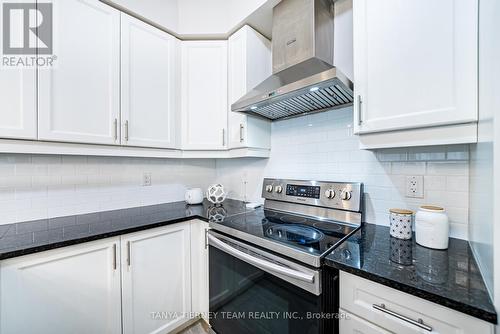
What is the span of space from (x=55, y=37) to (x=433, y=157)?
2.22 meters

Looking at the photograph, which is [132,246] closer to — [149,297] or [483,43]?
[149,297]

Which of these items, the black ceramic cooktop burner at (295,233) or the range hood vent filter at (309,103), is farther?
the range hood vent filter at (309,103)

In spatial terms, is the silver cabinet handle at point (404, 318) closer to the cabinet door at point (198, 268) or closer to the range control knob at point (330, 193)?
the range control knob at point (330, 193)

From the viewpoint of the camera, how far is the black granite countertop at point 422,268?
23.4 inches

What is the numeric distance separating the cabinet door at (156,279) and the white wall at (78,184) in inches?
23.3

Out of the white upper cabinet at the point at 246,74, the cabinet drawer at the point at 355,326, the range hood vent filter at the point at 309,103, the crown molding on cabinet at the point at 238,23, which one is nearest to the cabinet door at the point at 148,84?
the crown molding on cabinet at the point at 238,23

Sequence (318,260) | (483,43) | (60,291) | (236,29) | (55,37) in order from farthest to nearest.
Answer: (236,29) → (55,37) → (60,291) → (318,260) → (483,43)

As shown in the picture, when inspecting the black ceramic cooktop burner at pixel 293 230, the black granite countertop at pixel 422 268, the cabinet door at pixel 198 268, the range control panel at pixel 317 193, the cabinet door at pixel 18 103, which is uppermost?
the cabinet door at pixel 18 103

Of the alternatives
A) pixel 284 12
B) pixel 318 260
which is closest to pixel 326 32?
pixel 284 12

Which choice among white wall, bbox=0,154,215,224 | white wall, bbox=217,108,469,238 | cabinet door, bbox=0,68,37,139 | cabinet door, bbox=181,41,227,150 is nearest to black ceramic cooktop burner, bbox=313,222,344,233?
white wall, bbox=217,108,469,238

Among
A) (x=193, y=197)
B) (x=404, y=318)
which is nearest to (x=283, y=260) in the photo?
(x=404, y=318)

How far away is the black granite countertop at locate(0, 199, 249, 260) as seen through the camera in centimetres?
101

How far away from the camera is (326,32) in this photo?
1.39 m

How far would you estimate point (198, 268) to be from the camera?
160 centimetres
